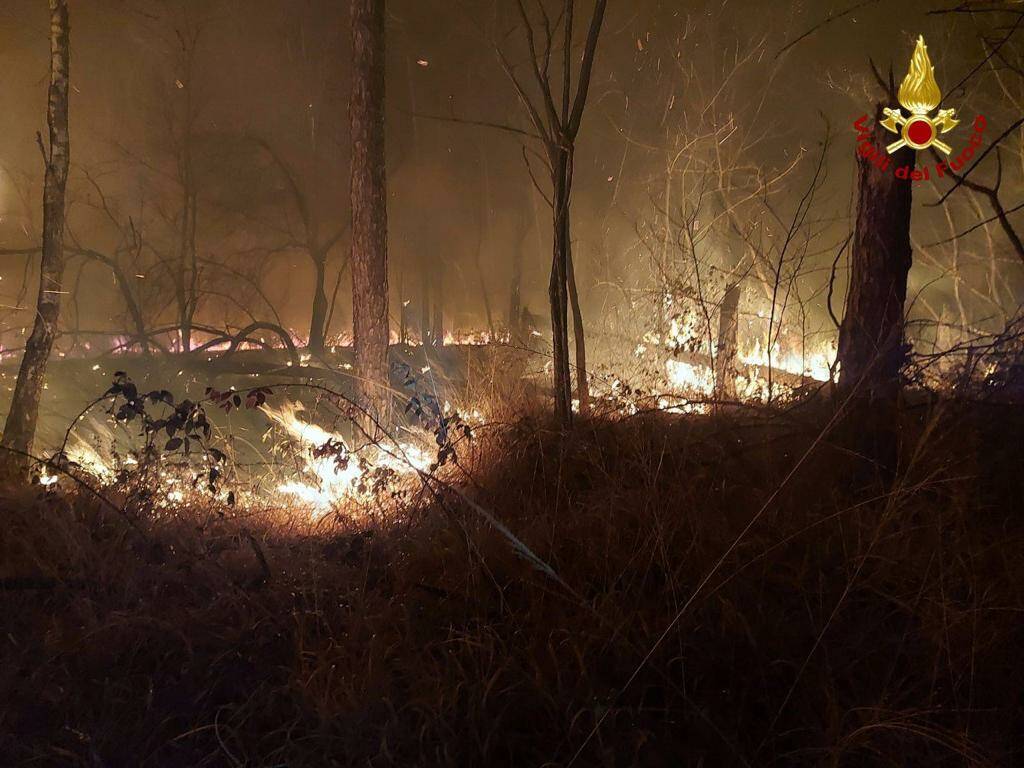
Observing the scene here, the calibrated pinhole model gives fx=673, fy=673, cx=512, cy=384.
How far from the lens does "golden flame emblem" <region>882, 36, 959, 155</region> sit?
4.19m

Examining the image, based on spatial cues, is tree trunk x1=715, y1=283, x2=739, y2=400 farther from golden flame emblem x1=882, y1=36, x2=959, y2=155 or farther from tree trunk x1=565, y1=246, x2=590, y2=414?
golden flame emblem x1=882, y1=36, x2=959, y2=155

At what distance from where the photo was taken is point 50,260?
26.1 ft

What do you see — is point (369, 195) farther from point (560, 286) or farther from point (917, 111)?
point (917, 111)

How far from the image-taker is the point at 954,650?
8.27 feet

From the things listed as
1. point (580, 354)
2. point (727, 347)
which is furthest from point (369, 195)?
point (727, 347)

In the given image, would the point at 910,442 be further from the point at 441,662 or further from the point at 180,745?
the point at 180,745

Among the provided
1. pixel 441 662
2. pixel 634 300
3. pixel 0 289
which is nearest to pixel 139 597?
pixel 441 662

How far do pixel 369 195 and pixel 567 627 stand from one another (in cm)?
594

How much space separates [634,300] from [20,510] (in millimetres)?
10037

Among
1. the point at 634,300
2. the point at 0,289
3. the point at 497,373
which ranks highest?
the point at 0,289

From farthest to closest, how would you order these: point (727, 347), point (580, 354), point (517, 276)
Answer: point (517, 276), point (727, 347), point (580, 354)

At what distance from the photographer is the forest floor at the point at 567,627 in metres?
2.19

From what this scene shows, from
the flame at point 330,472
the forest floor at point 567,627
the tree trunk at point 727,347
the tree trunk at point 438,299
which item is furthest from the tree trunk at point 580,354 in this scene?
the tree trunk at point 438,299

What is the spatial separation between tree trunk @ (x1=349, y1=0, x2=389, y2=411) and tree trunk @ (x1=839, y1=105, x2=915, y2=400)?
4629 mm
